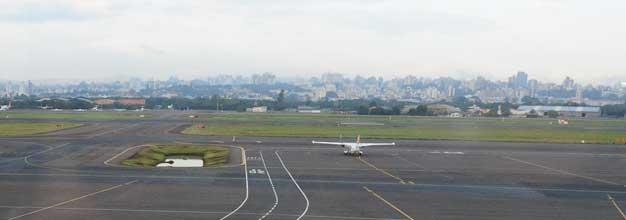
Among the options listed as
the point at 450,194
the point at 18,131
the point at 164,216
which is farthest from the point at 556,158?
the point at 18,131

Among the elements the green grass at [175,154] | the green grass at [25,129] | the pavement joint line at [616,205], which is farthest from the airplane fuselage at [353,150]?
the green grass at [25,129]

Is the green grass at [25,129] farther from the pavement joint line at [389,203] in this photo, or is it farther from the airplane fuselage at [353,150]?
the pavement joint line at [389,203]

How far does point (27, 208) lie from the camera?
2994 cm

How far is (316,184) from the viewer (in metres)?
39.7

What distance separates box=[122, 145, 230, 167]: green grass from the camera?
177 feet

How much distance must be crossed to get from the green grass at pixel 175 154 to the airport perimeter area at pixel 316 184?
1470 mm

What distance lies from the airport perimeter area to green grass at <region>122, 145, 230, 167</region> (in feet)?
4.82

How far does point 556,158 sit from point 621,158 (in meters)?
7.11

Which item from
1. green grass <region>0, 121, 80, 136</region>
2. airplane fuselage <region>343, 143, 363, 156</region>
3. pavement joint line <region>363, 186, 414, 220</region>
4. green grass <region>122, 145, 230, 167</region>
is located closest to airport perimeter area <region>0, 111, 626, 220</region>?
pavement joint line <region>363, 186, 414, 220</region>

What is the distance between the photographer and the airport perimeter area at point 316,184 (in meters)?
30.6

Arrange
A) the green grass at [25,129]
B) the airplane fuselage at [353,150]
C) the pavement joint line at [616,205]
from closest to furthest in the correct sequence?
the pavement joint line at [616,205], the airplane fuselage at [353,150], the green grass at [25,129]

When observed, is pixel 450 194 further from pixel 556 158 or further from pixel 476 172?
pixel 556 158

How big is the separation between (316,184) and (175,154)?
2787 cm

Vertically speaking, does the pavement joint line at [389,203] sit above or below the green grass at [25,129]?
below
